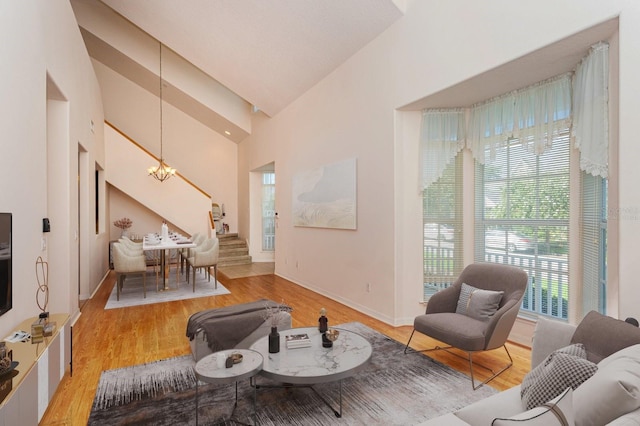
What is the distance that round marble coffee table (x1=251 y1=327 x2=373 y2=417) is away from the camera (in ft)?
7.37

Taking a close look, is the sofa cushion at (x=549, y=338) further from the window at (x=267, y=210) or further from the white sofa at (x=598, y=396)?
the window at (x=267, y=210)

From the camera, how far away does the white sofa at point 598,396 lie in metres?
1.20

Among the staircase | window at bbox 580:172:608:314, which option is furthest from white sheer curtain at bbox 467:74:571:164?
the staircase

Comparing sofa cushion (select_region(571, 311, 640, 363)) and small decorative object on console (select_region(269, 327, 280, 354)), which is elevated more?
sofa cushion (select_region(571, 311, 640, 363))

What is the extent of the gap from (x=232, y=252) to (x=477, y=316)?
24.1 feet

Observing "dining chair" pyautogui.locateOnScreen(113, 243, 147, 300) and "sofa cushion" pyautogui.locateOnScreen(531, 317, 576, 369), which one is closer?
"sofa cushion" pyautogui.locateOnScreen(531, 317, 576, 369)

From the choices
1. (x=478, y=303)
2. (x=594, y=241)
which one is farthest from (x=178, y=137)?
(x=594, y=241)

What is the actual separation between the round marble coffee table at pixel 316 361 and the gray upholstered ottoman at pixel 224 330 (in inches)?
15.4

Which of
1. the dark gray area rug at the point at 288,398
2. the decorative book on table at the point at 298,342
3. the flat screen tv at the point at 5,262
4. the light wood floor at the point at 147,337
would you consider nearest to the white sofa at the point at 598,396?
the dark gray area rug at the point at 288,398

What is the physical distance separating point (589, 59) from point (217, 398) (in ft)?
12.9

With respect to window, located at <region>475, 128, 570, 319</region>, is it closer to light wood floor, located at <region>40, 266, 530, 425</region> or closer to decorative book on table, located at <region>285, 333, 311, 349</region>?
light wood floor, located at <region>40, 266, 530, 425</region>

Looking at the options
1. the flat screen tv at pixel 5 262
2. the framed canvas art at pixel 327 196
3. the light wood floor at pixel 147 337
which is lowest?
the light wood floor at pixel 147 337

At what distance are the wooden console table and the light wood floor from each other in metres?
0.19

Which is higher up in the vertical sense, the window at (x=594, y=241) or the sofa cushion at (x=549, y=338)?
the window at (x=594, y=241)
